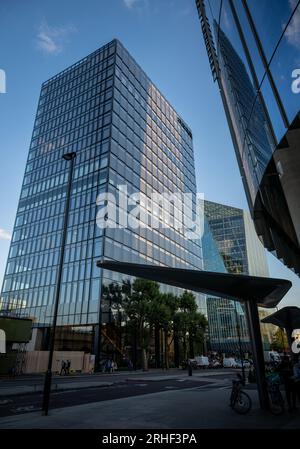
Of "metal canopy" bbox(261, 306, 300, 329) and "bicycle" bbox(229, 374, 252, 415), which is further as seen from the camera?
"metal canopy" bbox(261, 306, 300, 329)

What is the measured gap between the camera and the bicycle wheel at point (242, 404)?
9242 millimetres

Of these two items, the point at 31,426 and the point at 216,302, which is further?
the point at 216,302

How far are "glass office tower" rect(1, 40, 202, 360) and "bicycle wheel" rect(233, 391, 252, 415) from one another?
115 feet

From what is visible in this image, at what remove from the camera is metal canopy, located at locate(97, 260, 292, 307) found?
10.5 meters

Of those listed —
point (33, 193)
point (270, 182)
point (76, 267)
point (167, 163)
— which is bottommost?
point (270, 182)

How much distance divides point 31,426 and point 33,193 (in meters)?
58.2

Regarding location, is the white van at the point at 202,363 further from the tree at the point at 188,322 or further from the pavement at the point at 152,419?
the pavement at the point at 152,419

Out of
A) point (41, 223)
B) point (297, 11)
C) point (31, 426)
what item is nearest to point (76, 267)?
point (41, 223)

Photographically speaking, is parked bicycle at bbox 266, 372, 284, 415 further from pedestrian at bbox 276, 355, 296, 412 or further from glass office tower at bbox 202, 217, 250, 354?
glass office tower at bbox 202, 217, 250, 354

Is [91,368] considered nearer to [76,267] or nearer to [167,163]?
[76,267]

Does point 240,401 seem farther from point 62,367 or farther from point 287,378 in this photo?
point 62,367

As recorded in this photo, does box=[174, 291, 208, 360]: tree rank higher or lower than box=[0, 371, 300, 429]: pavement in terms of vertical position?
higher

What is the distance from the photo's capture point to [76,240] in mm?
49312

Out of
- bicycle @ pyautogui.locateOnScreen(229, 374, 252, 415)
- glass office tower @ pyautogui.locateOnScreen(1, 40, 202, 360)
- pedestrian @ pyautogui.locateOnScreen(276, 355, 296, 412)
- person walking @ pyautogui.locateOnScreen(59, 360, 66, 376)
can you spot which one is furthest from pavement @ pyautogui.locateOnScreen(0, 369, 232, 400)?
glass office tower @ pyautogui.locateOnScreen(1, 40, 202, 360)
